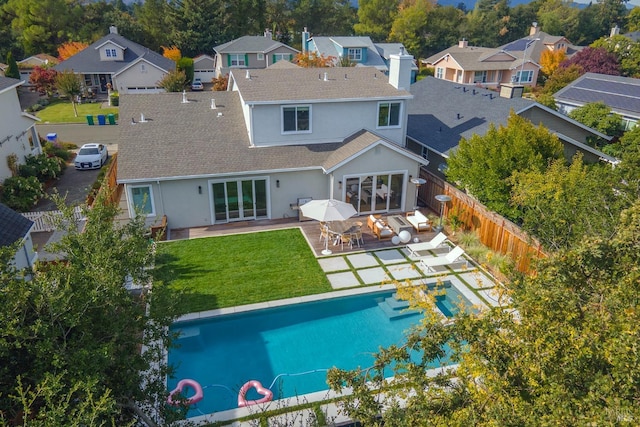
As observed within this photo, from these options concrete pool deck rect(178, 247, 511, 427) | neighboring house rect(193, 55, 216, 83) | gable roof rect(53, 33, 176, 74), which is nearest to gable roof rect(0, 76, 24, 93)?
concrete pool deck rect(178, 247, 511, 427)

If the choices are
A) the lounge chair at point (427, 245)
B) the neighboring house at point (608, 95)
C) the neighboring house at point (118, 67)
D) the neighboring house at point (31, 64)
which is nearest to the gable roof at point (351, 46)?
the neighboring house at point (118, 67)

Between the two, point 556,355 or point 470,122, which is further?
point 470,122

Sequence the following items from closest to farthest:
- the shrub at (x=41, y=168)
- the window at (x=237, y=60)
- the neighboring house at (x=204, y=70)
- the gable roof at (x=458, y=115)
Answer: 1. the gable roof at (x=458, y=115)
2. the shrub at (x=41, y=168)
3. the window at (x=237, y=60)
4. the neighboring house at (x=204, y=70)

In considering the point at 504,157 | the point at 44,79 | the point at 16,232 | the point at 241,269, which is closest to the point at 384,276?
the point at 241,269

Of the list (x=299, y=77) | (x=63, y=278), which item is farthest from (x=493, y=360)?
(x=299, y=77)

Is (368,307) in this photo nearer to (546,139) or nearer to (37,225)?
(546,139)

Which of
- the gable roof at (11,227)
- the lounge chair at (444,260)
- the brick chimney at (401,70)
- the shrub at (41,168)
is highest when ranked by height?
the brick chimney at (401,70)

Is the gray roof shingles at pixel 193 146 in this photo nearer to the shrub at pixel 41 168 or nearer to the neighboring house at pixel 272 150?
the neighboring house at pixel 272 150

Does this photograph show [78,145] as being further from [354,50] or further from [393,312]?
[354,50]
